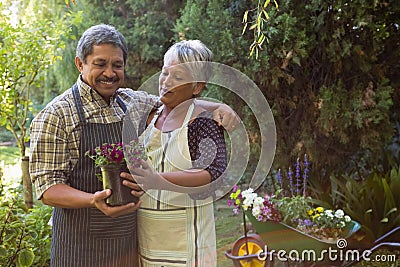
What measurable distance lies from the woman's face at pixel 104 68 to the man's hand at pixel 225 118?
0.36 meters

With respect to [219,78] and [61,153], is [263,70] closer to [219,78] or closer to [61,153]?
[219,78]

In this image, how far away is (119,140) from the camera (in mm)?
1720

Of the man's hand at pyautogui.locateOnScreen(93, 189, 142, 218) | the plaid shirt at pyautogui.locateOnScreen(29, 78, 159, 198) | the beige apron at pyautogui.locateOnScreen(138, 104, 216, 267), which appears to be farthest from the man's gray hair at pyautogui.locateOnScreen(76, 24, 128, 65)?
the man's hand at pyautogui.locateOnScreen(93, 189, 142, 218)

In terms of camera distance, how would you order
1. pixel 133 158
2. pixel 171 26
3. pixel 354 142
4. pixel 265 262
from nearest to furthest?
pixel 133 158, pixel 265 262, pixel 354 142, pixel 171 26

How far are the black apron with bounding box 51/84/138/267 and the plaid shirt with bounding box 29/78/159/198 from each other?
2cm

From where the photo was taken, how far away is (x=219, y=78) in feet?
10.9

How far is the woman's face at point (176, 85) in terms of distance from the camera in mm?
1660

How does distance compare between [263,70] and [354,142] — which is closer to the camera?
[263,70]

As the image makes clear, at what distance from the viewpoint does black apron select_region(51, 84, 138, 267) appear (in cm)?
165

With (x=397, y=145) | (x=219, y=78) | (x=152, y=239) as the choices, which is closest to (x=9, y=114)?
(x=219, y=78)

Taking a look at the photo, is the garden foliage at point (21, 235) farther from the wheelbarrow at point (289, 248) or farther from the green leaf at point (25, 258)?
the wheelbarrow at point (289, 248)

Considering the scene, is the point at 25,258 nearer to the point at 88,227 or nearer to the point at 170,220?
the point at 88,227

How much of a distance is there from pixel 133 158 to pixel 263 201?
1643 mm

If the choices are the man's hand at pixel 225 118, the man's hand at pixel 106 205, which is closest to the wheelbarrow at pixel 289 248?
the man's hand at pixel 225 118
